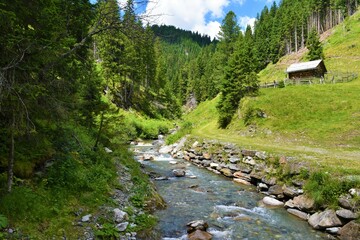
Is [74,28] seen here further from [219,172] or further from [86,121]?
[219,172]

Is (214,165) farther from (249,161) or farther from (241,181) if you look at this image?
(241,181)

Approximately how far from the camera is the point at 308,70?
50.8 m

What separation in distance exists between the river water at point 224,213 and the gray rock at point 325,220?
309 mm

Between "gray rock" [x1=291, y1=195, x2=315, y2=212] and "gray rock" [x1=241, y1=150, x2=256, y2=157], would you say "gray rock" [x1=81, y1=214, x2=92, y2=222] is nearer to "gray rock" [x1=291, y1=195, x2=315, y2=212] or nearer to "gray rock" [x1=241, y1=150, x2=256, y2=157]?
"gray rock" [x1=291, y1=195, x2=315, y2=212]

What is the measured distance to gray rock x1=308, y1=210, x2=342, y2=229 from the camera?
11.0 m

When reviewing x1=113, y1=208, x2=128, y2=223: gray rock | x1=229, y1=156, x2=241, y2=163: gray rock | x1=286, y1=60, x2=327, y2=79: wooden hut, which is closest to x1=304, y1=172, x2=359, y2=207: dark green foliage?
x1=229, y1=156, x2=241, y2=163: gray rock

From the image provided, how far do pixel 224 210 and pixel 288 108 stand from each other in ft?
71.0

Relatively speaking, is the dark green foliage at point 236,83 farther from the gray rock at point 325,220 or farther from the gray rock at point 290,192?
the gray rock at point 325,220

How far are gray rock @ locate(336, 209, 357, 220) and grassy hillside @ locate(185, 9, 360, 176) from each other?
119 inches

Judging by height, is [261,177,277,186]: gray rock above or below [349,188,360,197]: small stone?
below

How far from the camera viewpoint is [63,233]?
7.93 m

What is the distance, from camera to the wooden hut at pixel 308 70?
5012 centimetres

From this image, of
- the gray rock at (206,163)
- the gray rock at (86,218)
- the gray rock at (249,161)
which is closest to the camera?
the gray rock at (86,218)

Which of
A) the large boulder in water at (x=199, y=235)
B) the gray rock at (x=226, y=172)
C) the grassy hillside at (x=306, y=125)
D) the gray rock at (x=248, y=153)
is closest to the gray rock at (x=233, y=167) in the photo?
the gray rock at (x=226, y=172)
